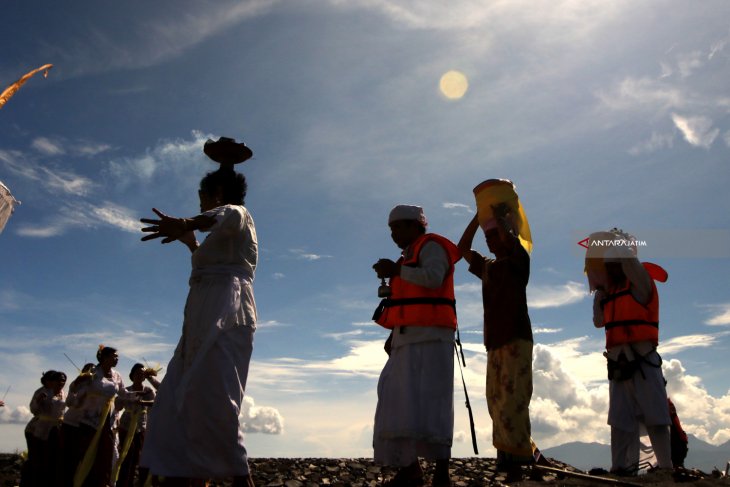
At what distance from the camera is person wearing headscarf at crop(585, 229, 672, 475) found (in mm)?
6832

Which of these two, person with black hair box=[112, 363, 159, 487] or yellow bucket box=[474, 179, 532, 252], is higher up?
yellow bucket box=[474, 179, 532, 252]

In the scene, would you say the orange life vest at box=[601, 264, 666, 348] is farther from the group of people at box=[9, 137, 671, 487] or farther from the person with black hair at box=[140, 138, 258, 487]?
the person with black hair at box=[140, 138, 258, 487]

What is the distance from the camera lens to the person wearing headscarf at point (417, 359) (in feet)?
16.4

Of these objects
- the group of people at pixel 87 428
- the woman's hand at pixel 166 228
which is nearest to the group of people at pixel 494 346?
the woman's hand at pixel 166 228

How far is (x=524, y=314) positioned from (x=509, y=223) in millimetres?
1012

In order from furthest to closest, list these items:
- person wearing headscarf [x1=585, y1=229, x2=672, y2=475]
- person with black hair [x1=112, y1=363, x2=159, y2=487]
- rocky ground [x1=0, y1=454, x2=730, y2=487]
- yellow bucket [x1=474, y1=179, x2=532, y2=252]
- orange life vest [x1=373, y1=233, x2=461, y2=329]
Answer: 1. person with black hair [x1=112, y1=363, x2=159, y2=487]
2. person wearing headscarf [x1=585, y1=229, x2=672, y2=475]
3. yellow bucket [x1=474, y1=179, x2=532, y2=252]
4. orange life vest [x1=373, y1=233, x2=461, y2=329]
5. rocky ground [x1=0, y1=454, x2=730, y2=487]

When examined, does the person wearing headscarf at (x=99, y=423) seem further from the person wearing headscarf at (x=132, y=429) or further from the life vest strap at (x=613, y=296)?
the life vest strap at (x=613, y=296)

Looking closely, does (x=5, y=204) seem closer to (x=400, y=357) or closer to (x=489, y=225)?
(x=400, y=357)

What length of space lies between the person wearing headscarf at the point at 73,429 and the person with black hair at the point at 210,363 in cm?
534

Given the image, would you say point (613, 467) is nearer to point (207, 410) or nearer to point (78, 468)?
point (207, 410)

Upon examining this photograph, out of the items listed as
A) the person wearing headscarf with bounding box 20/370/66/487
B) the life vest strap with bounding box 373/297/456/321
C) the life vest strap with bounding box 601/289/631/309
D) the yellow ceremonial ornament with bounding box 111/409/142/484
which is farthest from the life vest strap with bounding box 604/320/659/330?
the person wearing headscarf with bounding box 20/370/66/487

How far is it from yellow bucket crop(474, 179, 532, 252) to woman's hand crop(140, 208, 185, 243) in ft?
12.1

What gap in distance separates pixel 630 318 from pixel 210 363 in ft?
17.6

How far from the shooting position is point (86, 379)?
8.45 metres
